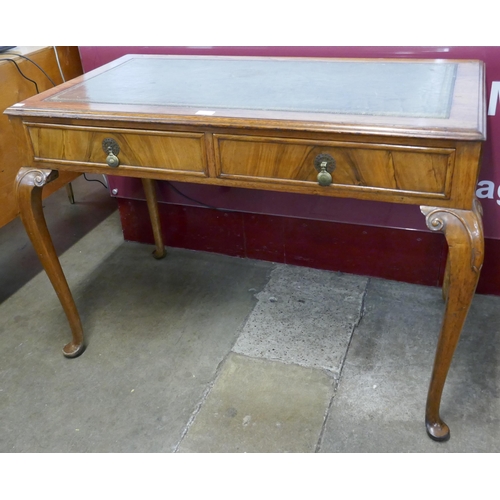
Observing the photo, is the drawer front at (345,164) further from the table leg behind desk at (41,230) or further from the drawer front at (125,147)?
the table leg behind desk at (41,230)

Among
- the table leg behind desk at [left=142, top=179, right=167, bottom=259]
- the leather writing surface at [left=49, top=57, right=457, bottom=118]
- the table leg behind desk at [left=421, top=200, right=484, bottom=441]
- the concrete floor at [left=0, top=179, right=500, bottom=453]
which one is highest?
the leather writing surface at [left=49, top=57, right=457, bottom=118]

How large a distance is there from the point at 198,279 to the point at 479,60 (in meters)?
1.19

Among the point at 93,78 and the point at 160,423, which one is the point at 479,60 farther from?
the point at 160,423

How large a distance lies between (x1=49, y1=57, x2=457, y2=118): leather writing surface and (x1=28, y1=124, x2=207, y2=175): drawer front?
9 cm

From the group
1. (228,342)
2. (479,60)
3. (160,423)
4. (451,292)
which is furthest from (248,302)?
→ (479,60)

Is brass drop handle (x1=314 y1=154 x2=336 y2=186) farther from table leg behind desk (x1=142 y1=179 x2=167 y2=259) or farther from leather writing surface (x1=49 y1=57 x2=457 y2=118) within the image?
table leg behind desk (x1=142 y1=179 x2=167 y2=259)

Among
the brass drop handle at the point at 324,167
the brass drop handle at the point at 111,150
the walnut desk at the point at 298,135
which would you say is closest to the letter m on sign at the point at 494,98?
the walnut desk at the point at 298,135

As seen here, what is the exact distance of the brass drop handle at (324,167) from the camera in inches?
46.4

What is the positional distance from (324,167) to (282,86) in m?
0.34

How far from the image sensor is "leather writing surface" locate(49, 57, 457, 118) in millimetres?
1238

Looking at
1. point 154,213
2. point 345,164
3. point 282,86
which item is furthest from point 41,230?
point 345,164

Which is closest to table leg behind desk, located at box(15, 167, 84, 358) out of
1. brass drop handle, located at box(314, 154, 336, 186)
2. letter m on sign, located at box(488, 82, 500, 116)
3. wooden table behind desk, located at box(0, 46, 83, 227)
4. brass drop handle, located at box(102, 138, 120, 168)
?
brass drop handle, located at box(102, 138, 120, 168)

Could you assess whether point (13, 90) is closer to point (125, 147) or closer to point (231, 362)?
point (125, 147)

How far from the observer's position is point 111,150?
1360mm
